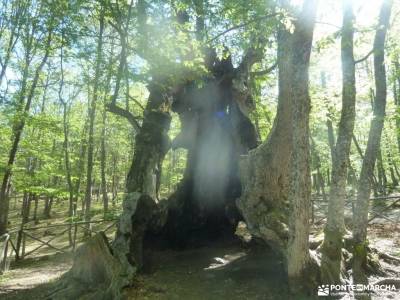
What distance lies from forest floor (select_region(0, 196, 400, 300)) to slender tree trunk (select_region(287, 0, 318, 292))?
22.4 inches

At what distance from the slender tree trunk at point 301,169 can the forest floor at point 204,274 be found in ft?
1.86

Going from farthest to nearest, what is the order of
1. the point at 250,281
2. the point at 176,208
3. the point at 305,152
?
the point at 176,208, the point at 250,281, the point at 305,152

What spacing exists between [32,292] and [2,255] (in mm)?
3142

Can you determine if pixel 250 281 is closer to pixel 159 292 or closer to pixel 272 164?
pixel 159 292

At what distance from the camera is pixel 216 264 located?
821cm

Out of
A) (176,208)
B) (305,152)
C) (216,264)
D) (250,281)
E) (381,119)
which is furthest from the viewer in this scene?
(176,208)

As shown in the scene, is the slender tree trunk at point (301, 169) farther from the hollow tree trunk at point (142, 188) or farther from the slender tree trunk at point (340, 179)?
the hollow tree trunk at point (142, 188)

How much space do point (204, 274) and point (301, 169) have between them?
12.2 feet

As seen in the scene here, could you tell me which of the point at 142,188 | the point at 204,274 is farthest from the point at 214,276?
the point at 142,188

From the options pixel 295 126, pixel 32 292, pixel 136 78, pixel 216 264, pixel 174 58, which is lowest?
pixel 32 292

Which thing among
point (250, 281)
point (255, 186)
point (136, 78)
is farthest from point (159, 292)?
point (136, 78)

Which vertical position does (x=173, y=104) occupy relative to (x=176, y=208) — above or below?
above

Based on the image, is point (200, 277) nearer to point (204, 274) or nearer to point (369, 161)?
point (204, 274)

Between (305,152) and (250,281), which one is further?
(250,281)
